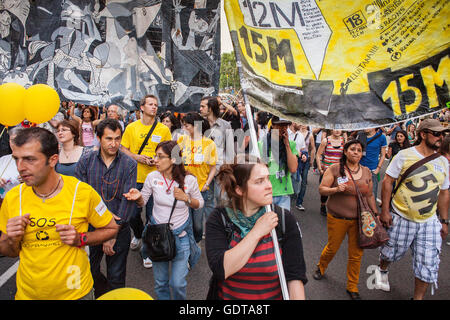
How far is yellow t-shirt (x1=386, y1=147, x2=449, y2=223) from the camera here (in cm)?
317

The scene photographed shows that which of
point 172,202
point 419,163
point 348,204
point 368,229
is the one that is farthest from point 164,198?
point 419,163

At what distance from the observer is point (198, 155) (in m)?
4.34

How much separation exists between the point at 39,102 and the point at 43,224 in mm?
1823

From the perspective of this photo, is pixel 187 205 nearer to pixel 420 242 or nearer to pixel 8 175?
pixel 8 175

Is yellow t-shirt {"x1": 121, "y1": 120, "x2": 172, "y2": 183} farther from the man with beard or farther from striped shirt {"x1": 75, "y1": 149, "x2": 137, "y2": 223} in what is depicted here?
the man with beard

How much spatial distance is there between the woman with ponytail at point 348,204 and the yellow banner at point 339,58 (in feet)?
6.22

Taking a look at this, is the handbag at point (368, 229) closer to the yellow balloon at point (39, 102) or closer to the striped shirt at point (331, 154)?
the striped shirt at point (331, 154)

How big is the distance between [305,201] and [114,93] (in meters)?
5.38

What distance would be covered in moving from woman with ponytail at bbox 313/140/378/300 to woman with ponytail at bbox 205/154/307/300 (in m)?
2.03

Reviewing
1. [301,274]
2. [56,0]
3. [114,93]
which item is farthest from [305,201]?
[56,0]

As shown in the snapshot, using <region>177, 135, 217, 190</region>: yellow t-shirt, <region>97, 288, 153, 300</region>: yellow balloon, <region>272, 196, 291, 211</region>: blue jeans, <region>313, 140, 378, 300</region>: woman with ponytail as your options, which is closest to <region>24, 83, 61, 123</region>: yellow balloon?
<region>177, 135, 217, 190</region>: yellow t-shirt

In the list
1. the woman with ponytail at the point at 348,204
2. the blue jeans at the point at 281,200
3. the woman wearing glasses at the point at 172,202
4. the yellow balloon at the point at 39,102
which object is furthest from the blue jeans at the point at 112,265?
the woman with ponytail at the point at 348,204

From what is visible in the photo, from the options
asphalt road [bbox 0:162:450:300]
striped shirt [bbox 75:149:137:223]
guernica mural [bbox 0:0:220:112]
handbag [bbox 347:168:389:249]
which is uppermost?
guernica mural [bbox 0:0:220:112]

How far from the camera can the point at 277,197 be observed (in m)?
3.85
